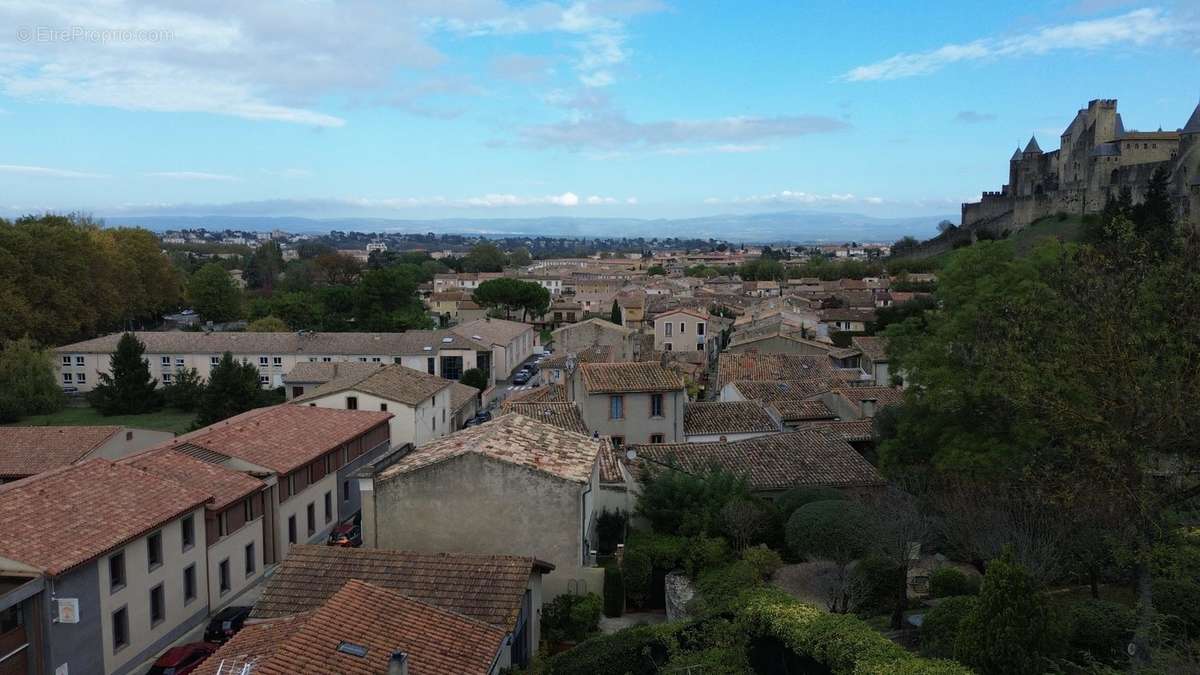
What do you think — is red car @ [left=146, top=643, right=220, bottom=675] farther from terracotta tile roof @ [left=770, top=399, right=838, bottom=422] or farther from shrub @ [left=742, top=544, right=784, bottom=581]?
terracotta tile roof @ [left=770, top=399, right=838, bottom=422]

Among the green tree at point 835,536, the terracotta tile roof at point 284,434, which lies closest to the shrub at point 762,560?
A: the green tree at point 835,536

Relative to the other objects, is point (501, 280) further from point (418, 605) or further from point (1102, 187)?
point (418, 605)

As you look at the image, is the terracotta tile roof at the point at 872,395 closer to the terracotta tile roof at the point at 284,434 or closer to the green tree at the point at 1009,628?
the terracotta tile roof at the point at 284,434

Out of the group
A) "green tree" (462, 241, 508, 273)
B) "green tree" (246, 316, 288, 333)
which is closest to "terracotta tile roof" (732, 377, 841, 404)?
"green tree" (246, 316, 288, 333)

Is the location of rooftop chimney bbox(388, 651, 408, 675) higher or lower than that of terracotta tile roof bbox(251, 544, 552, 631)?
higher

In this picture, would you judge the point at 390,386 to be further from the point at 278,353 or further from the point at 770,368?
the point at 278,353

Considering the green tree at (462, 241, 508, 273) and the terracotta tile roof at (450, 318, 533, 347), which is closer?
the terracotta tile roof at (450, 318, 533, 347)
